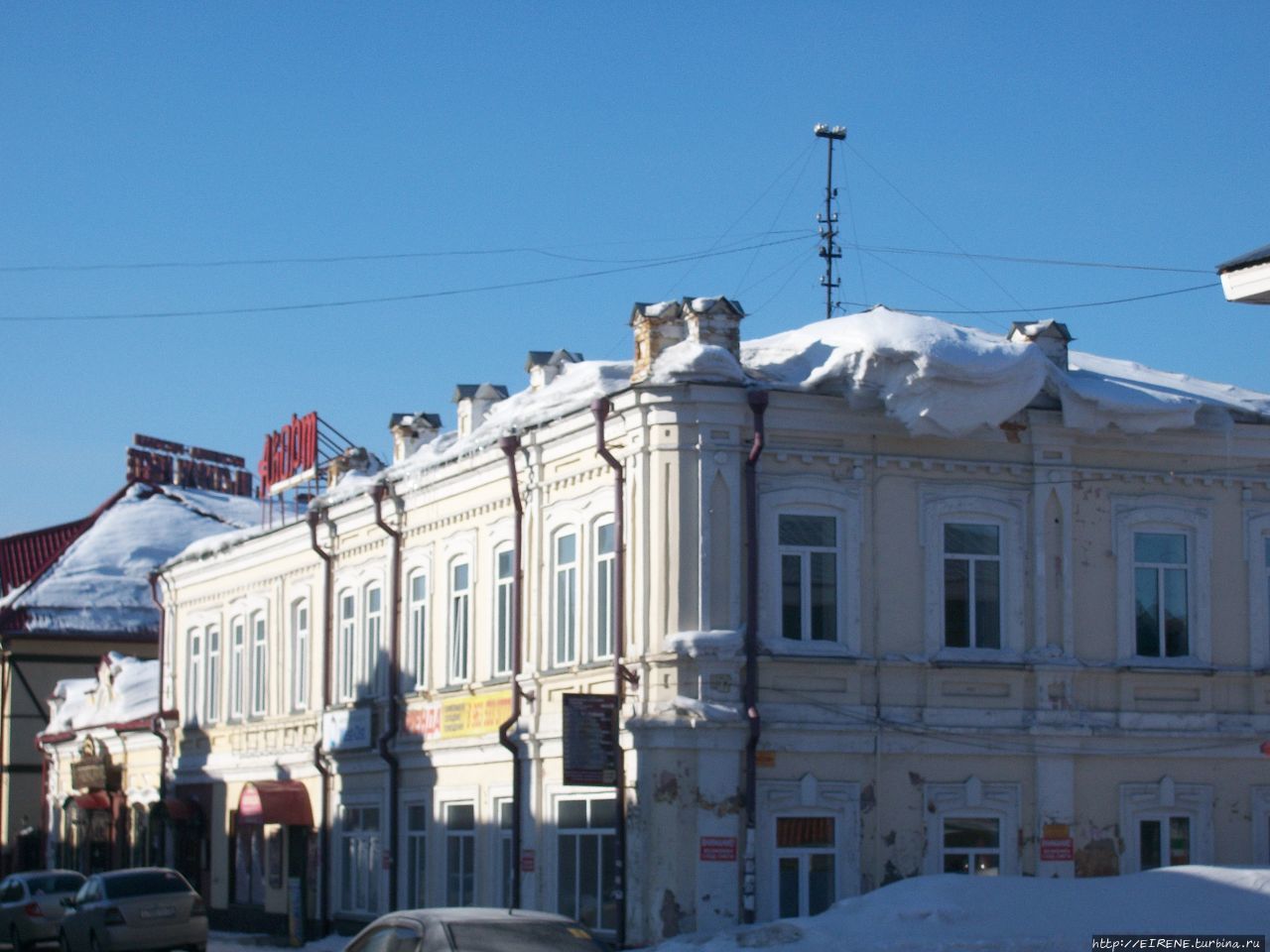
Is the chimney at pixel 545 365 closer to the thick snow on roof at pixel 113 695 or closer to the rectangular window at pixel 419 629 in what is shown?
the rectangular window at pixel 419 629

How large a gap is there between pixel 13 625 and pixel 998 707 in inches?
1399

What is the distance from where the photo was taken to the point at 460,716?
2806 centimetres

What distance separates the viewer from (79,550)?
184 ft

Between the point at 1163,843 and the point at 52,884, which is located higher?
the point at 1163,843

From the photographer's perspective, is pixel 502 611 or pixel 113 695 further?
pixel 113 695

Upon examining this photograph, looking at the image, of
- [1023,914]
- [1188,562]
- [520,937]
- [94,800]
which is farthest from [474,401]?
[94,800]

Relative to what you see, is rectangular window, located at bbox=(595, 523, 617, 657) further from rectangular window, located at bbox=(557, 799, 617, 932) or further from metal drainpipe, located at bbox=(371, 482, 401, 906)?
metal drainpipe, located at bbox=(371, 482, 401, 906)

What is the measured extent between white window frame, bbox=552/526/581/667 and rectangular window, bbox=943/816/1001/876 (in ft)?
16.9

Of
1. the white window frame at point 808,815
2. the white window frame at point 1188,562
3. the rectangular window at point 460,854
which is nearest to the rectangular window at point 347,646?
the rectangular window at point 460,854

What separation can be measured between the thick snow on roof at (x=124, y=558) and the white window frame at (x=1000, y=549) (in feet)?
98.0

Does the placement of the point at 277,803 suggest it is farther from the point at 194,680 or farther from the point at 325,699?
the point at 194,680

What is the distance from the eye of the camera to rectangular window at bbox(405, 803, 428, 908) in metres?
29.2

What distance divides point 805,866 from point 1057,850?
3.25 metres

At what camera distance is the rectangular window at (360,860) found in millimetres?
30656
